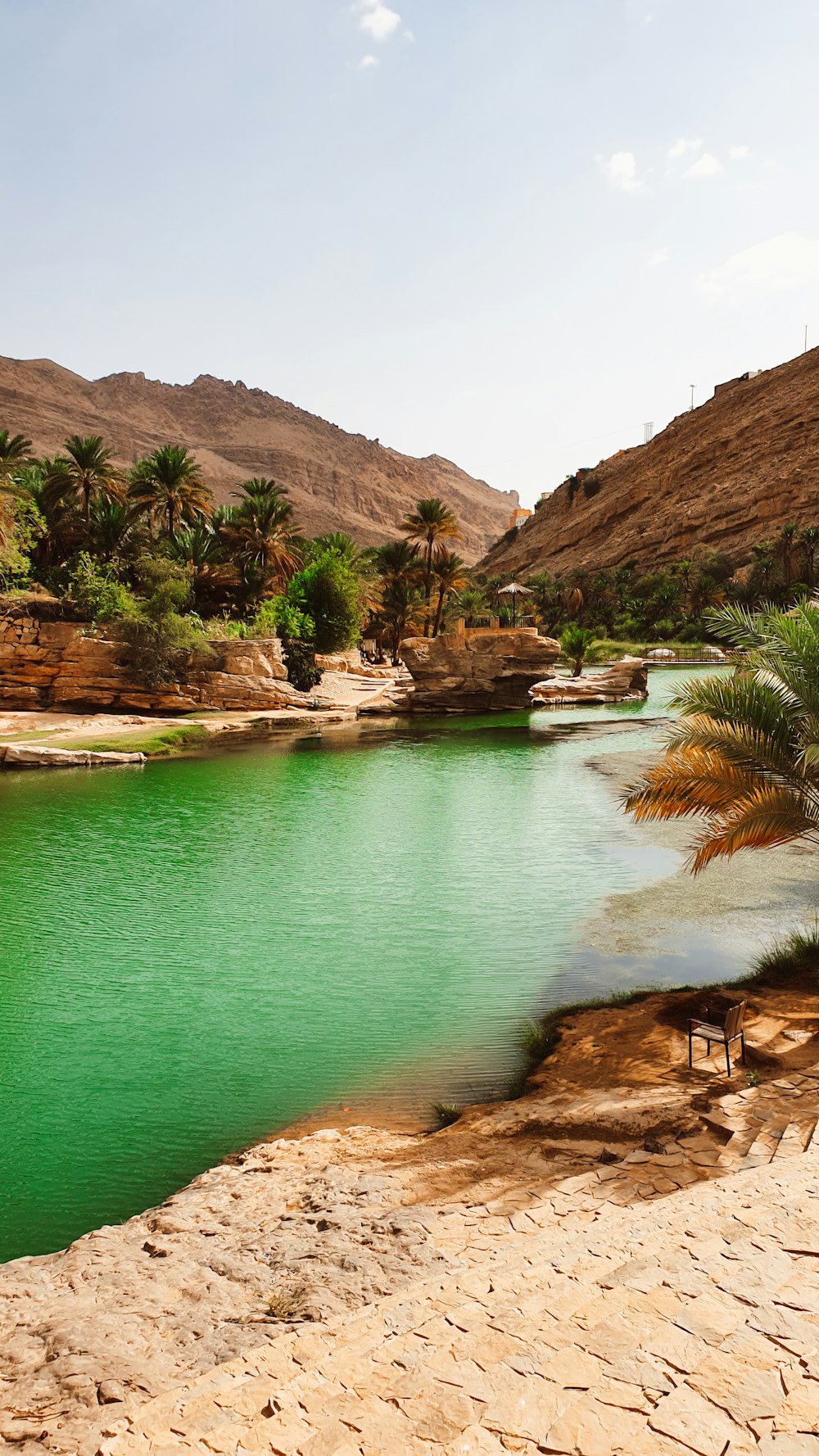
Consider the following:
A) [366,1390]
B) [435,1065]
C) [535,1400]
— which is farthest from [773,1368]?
[435,1065]

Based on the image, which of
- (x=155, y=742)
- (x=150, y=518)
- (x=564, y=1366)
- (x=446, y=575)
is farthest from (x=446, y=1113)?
(x=446, y=575)

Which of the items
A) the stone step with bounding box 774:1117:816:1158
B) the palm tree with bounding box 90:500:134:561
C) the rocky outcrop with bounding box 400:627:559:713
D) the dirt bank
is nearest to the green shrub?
the dirt bank

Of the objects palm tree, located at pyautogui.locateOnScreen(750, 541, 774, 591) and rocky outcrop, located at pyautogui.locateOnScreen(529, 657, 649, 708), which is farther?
palm tree, located at pyautogui.locateOnScreen(750, 541, 774, 591)

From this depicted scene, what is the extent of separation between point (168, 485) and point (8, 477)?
26.0 feet

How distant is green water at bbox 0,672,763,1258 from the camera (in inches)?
239

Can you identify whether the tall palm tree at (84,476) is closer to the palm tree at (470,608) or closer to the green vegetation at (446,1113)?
the palm tree at (470,608)

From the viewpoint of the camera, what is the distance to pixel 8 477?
1361 inches

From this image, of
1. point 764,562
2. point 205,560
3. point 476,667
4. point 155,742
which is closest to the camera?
point 155,742

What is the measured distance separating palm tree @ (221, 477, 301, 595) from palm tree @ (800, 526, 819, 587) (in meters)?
41.4

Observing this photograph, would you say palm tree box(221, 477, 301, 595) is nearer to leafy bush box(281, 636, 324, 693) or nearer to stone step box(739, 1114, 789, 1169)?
leafy bush box(281, 636, 324, 693)

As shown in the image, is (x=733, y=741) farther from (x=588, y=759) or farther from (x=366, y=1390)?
(x=588, y=759)

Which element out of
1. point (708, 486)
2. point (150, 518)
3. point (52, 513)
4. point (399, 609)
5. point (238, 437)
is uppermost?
point (238, 437)

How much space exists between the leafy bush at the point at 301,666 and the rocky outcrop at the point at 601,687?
35.8 feet

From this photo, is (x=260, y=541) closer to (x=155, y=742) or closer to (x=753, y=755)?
(x=155, y=742)
